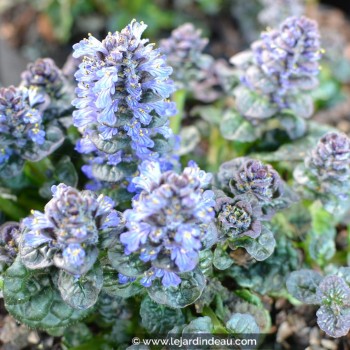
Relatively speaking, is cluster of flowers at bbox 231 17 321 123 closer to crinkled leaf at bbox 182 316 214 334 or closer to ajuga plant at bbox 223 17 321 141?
ajuga plant at bbox 223 17 321 141

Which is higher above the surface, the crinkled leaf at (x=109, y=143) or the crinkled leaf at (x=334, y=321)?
the crinkled leaf at (x=109, y=143)

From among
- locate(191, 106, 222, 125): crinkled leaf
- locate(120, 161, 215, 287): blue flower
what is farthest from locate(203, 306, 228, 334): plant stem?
locate(191, 106, 222, 125): crinkled leaf

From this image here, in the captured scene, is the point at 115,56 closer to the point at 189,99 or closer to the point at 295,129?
the point at 295,129

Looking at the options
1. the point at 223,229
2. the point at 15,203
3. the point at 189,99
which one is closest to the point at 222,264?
the point at 223,229

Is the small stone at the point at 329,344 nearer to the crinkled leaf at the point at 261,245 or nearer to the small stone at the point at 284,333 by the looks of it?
the small stone at the point at 284,333

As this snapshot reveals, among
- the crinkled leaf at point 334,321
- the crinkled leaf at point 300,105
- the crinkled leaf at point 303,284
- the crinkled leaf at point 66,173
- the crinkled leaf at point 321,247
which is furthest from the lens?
the crinkled leaf at point 300,105

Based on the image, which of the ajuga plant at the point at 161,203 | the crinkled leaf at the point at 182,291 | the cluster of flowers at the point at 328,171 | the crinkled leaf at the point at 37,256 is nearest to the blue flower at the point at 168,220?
the ajuga plant at the point at 161,203

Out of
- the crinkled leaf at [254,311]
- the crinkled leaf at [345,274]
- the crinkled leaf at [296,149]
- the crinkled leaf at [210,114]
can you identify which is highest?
the crinkled leaf at [210,114]

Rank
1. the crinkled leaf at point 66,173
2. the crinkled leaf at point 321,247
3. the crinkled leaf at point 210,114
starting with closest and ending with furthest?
the crinkled leaf at point 66,173 < the crinkled leaf at point 321,247 < the crinkled leaf at point 210,114
